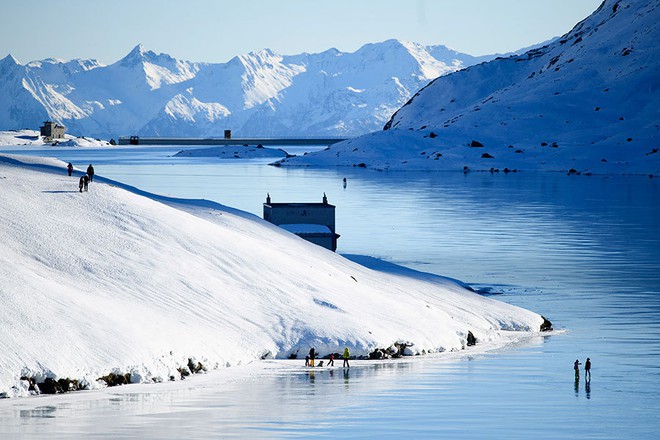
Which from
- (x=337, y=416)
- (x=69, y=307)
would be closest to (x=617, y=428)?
(x=337, y=416)

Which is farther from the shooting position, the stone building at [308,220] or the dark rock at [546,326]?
the stone building at [308,220]

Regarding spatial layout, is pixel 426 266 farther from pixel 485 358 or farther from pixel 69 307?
pixel 69 307

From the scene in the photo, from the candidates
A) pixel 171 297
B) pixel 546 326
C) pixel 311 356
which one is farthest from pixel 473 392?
pixel 546 326

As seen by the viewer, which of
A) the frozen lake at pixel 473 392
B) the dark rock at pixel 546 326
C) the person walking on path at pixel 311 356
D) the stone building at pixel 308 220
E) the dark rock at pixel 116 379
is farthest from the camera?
the stone building at pixel 308 220

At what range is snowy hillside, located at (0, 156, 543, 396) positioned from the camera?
4941cm

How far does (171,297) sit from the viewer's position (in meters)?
59.2

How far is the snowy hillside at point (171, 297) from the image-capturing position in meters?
49.4

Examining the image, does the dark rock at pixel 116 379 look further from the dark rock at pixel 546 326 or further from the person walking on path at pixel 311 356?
the dark rock at pixel 546 326

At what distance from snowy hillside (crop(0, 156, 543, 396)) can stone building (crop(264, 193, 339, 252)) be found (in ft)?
43.1

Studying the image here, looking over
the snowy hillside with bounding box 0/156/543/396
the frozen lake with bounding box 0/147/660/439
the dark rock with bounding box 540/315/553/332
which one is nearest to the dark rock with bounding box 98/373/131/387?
the snowy hillside with bounding box 0/156/543/396

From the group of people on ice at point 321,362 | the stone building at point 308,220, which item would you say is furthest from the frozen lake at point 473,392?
the stone building at point 308,220

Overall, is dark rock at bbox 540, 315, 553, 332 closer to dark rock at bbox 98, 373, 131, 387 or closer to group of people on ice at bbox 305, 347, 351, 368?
group of people on ice at bbox 305, 347, 351, 368

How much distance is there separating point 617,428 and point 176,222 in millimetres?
37343

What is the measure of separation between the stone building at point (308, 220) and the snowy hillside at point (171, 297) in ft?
43.1
